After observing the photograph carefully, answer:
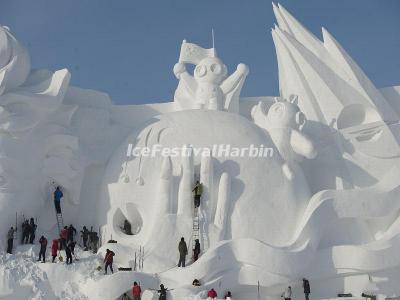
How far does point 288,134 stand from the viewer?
20500mm

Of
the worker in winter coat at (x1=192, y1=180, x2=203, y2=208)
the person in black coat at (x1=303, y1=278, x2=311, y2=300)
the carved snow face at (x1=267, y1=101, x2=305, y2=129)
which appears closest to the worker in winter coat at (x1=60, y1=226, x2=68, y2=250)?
the worker in winter coat at (x1=192, y1=180, x2=203, y2=208)

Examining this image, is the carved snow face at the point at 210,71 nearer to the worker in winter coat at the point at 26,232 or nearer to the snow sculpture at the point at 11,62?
the snow sculpture at the point at 11,62

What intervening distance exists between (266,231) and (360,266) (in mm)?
3044

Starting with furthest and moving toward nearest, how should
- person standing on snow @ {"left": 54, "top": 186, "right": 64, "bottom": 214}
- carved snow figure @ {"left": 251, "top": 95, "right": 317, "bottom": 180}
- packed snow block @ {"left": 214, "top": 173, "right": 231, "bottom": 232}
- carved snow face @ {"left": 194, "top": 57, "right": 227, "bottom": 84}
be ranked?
carved snow face @ {"left": 194, "top": 57, "right": 227, "bottom": 84}
carved snow figure @ {"left": 251, "top": 95, "right": 317, "bottom": 180}
person standing on snow @ {"left": 54, "top": 186, "right": 64, "bottom": 214}
packed snow block @ {"left": 214, "top": 173, "right": 231, "bottom": 232}

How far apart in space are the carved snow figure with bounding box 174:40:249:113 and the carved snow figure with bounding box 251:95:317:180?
6.54 ft

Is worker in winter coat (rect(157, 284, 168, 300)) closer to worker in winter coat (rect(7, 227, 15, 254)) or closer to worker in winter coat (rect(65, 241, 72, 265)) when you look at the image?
worker in winter coat (rect(65, 241, 72, 265))

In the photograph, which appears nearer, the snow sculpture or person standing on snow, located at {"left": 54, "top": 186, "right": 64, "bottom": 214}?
the snow sculpture

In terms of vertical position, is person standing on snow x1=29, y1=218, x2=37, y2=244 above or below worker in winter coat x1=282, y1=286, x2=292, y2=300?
above

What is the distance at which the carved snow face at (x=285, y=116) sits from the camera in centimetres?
2059

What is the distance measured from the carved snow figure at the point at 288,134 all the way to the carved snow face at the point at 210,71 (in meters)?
2.55

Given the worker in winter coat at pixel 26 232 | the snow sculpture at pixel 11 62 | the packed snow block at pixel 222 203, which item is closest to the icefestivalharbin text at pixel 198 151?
the packed snow block at pixel 222 203

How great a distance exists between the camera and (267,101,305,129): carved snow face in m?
20.6

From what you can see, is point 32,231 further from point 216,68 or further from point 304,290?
point 216,68

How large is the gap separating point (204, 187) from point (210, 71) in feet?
18.8
